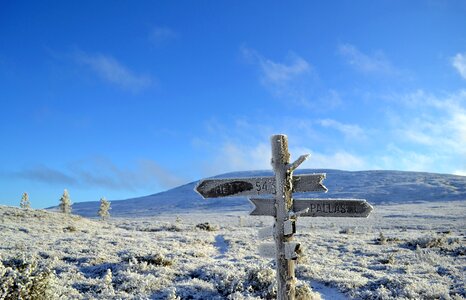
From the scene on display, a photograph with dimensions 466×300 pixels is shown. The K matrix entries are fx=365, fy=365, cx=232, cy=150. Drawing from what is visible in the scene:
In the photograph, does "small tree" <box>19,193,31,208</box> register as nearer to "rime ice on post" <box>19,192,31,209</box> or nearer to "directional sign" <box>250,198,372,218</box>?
"rime ice on post" <box>19,192,31,209</box>

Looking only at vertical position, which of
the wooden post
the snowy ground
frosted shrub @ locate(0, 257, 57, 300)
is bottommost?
the snowy ground

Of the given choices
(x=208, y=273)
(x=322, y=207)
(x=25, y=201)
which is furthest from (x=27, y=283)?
(x=25, y=201)

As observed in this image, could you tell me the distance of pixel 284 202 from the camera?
7.12 metres

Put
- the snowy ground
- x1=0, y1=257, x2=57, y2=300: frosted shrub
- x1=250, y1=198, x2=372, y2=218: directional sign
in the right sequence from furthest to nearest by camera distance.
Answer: the snowy ground, x1=0, y1=257, x2=57, y2=300: frosted shrub, x1=250, y1=198, x2=372, y2=218: directional sign

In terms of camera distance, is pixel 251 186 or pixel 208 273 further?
pixel 208 273

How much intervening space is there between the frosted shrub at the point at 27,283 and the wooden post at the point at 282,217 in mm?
6256

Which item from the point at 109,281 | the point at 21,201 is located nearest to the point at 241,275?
the point at 109,281

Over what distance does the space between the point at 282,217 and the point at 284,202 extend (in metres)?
0.30

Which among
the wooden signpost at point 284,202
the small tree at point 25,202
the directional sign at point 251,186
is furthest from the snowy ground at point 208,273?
the small tree at point 25,202

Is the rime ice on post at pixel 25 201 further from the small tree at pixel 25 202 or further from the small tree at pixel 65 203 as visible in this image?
the small tree at pixel 65 203

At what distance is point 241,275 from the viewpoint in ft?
48.1

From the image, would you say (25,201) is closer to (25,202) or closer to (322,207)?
(25,202)

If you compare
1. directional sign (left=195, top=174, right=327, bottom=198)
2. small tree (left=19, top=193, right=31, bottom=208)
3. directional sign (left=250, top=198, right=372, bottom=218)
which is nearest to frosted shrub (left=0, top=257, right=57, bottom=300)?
directional sign (left=195, top=174, right=327, bottom=198)

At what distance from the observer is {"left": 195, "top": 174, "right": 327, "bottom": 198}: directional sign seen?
7.24m
